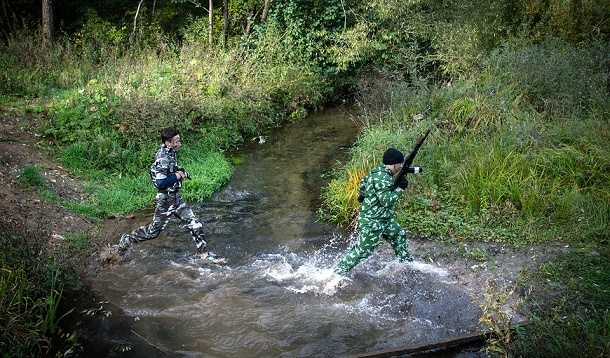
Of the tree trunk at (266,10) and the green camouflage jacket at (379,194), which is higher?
the tree trunk at (266,10)

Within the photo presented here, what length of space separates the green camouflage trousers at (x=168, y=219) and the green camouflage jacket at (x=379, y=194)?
245cm

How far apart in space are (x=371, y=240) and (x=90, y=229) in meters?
4.65

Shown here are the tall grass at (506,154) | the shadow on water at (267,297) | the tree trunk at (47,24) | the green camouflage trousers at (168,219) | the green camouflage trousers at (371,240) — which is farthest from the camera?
the tree trunk at (47,24)

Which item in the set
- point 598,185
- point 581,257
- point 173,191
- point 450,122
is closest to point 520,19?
point 450,122

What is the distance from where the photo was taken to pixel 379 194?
6.19 meters

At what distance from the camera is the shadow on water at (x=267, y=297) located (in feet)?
18.4

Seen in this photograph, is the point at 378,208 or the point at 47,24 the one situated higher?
the point at 47,24

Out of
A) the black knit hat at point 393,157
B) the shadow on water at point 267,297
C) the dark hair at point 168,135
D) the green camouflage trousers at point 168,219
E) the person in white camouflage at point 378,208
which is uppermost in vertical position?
the black knit hat at point 393,157

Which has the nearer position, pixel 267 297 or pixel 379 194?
pixel 379 194

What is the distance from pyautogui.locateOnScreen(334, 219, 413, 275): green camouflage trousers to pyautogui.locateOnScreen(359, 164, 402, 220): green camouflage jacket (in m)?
0.11

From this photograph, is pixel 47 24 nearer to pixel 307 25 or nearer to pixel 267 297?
pixel 307 25

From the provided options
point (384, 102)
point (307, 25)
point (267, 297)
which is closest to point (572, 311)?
point (267, 297)

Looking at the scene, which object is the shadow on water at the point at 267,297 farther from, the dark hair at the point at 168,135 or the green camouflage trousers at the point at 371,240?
the dark hair at the point at 168,135

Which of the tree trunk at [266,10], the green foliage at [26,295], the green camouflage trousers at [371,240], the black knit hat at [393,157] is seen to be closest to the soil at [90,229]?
the green foliage at [26,295]
